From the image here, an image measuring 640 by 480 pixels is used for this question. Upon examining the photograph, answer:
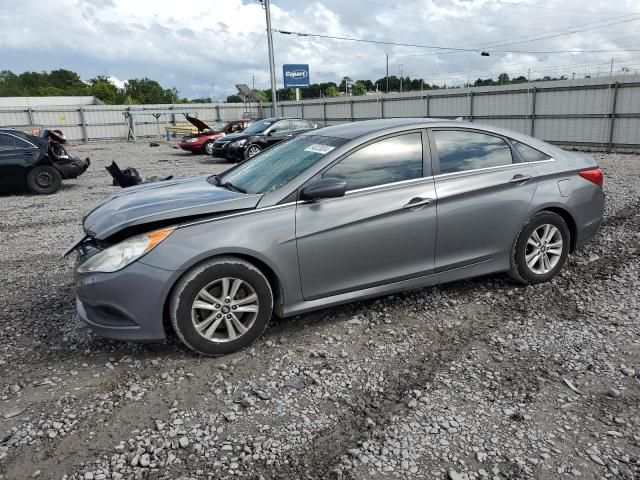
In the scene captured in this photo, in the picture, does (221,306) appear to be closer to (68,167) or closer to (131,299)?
(131,299)

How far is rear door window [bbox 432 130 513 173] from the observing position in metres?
4.29

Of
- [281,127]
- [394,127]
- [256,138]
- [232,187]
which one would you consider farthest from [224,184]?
[281,127]

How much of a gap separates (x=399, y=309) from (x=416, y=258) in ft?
1.75

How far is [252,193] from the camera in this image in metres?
3.87

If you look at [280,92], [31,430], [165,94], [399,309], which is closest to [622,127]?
[399,309]

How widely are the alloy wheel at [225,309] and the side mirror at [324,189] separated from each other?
2.52ft

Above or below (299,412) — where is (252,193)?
above

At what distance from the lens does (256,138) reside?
17125mm

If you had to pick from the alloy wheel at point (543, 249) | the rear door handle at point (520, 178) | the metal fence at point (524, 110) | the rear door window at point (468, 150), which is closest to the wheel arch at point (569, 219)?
the alloy wheel at point (543, 249)

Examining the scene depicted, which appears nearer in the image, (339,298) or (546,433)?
(546,433)

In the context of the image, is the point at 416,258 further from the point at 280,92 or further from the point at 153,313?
the point at 280,92

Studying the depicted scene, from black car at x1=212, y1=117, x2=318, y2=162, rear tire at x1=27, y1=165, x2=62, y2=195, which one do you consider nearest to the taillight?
rear tire at x1=27, y1=165, x2=62, y2=195

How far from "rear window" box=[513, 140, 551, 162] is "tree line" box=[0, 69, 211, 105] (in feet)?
282

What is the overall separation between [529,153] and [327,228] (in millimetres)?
2211
